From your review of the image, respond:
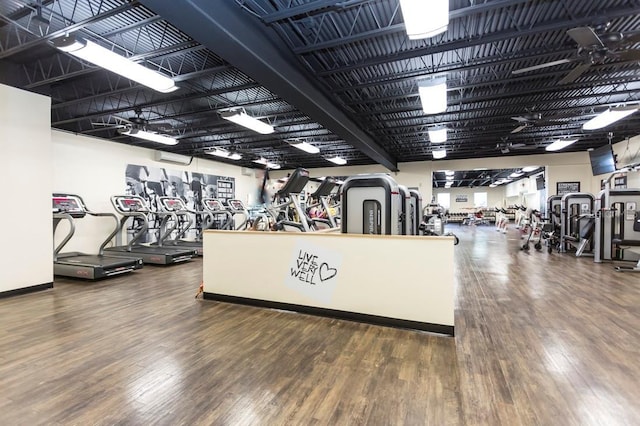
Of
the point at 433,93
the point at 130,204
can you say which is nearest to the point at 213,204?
the point at 130,204

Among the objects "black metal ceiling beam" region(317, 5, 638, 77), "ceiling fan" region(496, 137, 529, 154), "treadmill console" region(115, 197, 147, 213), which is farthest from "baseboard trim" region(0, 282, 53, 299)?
"ceiling fan" region(496, 137, 529, 154)

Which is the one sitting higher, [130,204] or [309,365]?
[130,204]

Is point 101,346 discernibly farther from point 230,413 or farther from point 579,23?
point 579,23

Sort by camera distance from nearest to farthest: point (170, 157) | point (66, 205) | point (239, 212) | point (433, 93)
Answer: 1. point (433, 93)
2. point (66, 205)
3. point (239, 212)
4. point (170, 157)

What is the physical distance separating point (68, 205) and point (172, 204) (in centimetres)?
249

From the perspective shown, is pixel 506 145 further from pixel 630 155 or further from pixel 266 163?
pixel 266 163

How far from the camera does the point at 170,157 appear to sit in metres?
10.0

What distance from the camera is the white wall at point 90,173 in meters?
7.17

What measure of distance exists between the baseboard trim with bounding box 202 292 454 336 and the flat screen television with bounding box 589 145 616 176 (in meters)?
9.67

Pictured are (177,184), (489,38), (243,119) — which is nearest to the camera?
(489,38)

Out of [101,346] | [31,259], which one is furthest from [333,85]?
[31,259]

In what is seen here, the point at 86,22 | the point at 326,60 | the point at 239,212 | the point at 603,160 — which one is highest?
the point at 326,60

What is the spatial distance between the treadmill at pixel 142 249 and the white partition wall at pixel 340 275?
303cm

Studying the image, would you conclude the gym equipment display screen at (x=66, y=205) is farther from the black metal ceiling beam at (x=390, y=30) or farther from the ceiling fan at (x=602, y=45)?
the ceiling fan at (x=602, y=45)
